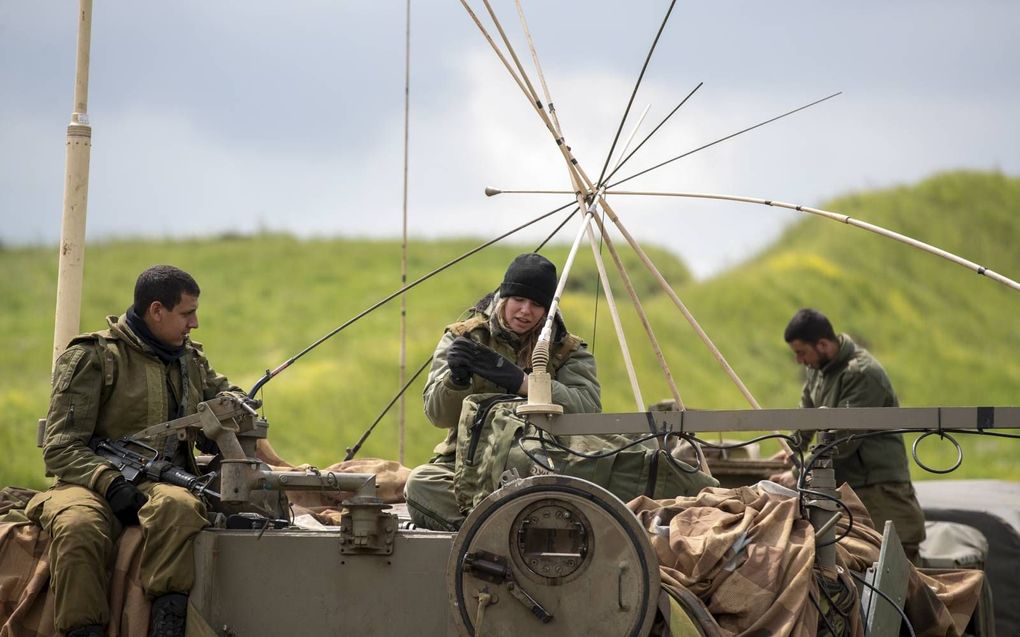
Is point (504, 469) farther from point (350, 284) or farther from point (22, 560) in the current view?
point (350, 284)

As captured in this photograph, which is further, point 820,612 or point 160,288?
point 160,288

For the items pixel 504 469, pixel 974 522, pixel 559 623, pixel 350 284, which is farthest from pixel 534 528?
pixel 350 284

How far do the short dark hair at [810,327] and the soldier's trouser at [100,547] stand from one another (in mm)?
4938

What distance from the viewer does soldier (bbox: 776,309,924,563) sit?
9242mm

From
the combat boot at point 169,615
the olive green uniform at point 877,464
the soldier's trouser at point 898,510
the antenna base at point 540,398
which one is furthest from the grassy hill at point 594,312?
the antenna base at point 540,398

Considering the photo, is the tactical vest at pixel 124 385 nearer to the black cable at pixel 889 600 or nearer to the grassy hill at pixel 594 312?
the black cable at pixel 889 600

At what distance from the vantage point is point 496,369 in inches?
255

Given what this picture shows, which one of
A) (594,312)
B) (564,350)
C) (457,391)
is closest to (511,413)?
(457,391)

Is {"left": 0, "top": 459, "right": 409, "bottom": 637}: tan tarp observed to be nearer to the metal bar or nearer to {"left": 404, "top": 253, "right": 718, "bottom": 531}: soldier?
{"left": 404, "top": 253, "right": 718, "bottom": 531}: soldier

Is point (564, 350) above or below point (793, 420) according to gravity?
above

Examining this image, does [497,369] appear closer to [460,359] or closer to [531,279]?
[460,359]

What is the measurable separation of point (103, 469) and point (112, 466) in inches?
2.0

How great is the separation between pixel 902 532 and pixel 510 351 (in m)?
3.55

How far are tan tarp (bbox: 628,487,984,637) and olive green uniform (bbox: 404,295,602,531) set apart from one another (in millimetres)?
872
